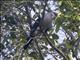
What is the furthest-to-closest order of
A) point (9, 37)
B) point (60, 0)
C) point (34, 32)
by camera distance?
point (9, 37) → point (34, 32) → point (60, 0)

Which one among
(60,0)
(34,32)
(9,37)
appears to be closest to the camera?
(60,0)

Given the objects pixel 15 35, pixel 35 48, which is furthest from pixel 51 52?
pixel 15 35

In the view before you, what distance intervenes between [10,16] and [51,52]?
91 centimetres

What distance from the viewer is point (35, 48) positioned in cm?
470

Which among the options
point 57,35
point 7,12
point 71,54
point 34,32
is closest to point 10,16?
A: point 7,12

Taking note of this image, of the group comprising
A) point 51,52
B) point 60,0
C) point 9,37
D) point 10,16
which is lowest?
point 51,52

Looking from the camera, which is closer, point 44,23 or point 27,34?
point 44,23

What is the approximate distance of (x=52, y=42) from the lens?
4.31 m

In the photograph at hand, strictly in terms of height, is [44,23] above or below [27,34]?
above

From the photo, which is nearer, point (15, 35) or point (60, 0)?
Result: point (60, 0)

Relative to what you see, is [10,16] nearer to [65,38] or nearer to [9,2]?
[9,2]

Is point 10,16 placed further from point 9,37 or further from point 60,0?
point 60,0

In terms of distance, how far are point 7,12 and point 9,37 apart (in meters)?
0.39

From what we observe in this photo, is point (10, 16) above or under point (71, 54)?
above
